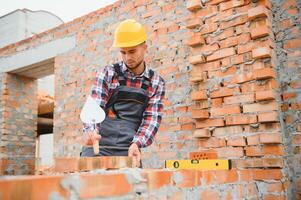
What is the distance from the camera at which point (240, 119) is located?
2.35 metres

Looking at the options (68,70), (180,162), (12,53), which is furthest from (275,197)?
(12,53)

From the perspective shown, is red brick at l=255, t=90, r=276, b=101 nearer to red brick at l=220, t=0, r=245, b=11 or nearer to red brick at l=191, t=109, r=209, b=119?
red brick at l=191, t=109, r=209, b=119

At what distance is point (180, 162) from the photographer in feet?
6.95

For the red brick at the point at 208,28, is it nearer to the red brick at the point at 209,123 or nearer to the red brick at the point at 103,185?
the red brick at the point at 209,123

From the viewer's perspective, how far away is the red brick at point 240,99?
2323 millimetres

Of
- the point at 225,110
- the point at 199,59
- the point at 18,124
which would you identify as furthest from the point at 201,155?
the point at 18,124

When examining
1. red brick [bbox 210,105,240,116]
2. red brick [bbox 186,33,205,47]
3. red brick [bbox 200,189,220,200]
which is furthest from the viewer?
red brick [bbox 186,33,205,47]

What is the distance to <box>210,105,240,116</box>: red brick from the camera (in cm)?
238

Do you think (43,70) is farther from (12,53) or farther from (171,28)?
(171,28)

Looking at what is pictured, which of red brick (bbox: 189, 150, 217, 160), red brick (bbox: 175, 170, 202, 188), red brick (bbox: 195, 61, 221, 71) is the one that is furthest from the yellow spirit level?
red brick (bbox: 195, 61, 221, 71)

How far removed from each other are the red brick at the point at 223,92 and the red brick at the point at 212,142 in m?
0.34

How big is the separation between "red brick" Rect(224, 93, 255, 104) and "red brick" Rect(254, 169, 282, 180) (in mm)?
503

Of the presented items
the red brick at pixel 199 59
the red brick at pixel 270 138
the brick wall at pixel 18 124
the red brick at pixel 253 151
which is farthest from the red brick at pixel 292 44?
the brick wall at pixel 18 124

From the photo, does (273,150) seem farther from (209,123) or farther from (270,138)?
(209,123)
